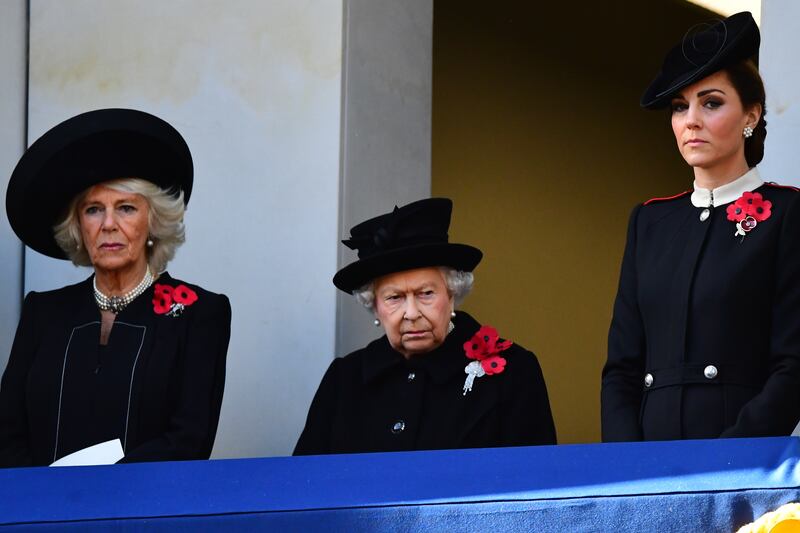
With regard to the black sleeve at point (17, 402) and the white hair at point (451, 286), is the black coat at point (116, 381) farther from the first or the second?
the white hair at point (451, 286)

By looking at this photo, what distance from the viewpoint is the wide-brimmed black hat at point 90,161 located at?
4262 millimetres

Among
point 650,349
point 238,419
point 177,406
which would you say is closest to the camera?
point 650,349

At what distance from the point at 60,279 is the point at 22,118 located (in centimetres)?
56

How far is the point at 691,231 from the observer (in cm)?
374

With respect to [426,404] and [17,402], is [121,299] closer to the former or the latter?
[17,402]

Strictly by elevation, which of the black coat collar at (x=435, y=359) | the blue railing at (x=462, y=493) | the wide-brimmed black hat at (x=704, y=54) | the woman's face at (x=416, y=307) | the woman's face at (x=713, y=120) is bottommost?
the blue railing at (x=462, y=493)

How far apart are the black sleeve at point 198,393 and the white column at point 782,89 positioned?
4.80ft

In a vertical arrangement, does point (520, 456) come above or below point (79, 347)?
below

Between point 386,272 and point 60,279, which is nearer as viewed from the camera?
point 386,272

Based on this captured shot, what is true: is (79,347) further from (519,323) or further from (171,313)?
(519,323)

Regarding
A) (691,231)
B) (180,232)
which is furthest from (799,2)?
(180,232)

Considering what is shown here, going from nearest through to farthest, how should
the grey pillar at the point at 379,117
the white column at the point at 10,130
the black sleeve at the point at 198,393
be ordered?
the black sleeve at the point at 198,393 < the grey pillar at the point at 379,117 < the white column at the point at 10,130

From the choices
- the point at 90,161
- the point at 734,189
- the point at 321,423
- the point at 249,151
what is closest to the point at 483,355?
the point at 321,423

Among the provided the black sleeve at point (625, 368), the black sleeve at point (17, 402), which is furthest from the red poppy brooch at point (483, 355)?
the black sleeve at point (17, 402)
